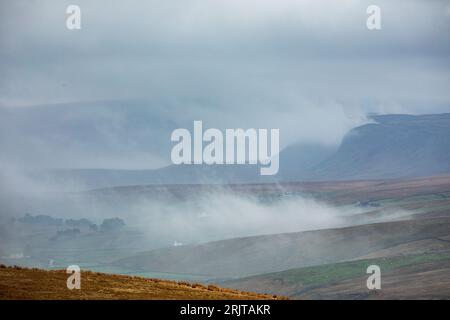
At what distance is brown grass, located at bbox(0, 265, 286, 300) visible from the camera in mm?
63438

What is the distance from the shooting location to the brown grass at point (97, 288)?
6344 centimetres

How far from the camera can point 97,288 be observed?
2655 inches

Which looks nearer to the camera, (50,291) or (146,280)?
(50,291)
